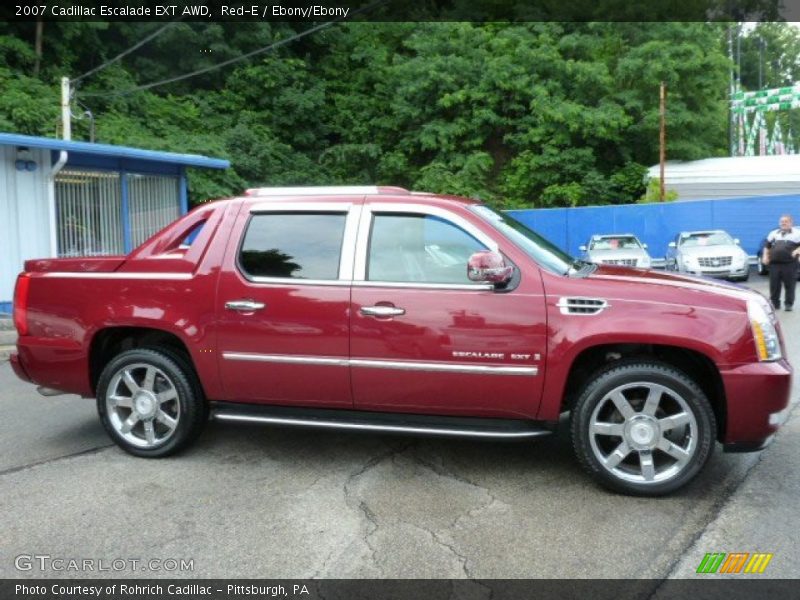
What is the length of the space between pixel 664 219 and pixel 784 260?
12907 mm

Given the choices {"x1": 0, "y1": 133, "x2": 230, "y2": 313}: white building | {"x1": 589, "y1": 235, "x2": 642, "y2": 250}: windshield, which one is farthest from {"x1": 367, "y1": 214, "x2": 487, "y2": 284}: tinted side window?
{"x1": 589, "y1": 235, "x2": 642, "y2": 250}: windshield

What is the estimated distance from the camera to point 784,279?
12617mm

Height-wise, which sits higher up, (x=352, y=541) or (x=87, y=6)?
(x=87, y=6)

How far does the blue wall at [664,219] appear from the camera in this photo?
23453mm

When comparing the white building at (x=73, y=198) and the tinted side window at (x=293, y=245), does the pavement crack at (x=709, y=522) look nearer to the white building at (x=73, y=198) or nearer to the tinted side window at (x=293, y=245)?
the tinted side window at (x=293, y=245)

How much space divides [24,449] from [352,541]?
294 centimetres

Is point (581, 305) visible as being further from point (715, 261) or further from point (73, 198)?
point (715, 261)

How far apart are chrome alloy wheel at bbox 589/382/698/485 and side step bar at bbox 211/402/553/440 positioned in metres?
0.37

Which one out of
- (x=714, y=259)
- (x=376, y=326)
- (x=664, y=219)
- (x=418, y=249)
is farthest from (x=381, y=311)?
(x=664, y=219)

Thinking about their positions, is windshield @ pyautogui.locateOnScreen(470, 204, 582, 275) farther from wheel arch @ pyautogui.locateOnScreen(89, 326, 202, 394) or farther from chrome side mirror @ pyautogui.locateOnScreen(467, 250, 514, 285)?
wheel arch @ pyautogui.locateOnScreen(89, 326, 202, 394)

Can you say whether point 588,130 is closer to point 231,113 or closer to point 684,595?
point 231,113

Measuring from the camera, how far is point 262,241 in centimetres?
500

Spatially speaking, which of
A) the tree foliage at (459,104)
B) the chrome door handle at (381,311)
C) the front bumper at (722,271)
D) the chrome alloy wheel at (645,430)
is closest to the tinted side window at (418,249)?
the chrome door handle at (381,311)

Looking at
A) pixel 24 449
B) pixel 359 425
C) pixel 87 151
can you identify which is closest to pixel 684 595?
pixel 359 425
